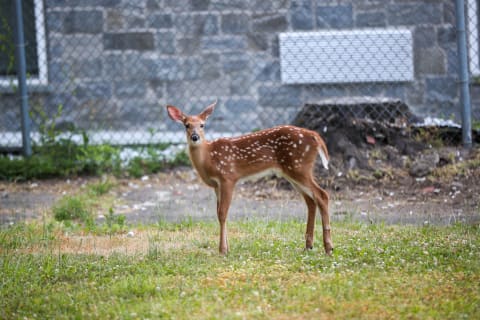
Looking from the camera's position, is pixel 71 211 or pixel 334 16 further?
pixel 334 16

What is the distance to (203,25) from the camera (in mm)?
11086

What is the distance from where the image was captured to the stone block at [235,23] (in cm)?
1106

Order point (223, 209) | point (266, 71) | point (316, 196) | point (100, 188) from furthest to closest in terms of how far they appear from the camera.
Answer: point (266, 71), point (100, 188), point (223, 209), point (316, 196)

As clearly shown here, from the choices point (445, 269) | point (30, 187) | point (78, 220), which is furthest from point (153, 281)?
point (30, 187)

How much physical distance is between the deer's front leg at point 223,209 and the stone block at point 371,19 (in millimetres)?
5501

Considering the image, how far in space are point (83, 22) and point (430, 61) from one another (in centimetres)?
506

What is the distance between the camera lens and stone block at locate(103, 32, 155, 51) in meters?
11.1

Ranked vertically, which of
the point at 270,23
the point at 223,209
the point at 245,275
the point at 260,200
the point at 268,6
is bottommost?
the point at 260,200

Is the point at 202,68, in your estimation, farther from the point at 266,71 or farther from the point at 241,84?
the point at 266,71

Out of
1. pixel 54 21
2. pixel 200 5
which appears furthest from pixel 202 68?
pixel 54 21

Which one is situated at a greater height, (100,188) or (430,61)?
(430,61)

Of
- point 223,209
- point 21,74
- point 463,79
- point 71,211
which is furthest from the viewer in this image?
point 21,74

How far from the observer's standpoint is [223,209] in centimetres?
632

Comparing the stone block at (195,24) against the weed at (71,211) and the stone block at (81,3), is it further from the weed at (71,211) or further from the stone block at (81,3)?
the weed at (71,211)
